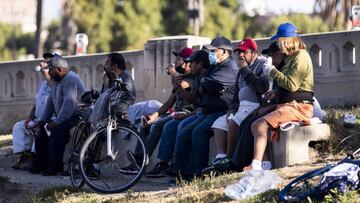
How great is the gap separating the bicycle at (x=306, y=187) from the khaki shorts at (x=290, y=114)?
4.82 ft

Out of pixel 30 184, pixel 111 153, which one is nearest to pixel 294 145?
pixel 111 153

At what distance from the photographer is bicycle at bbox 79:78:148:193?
38.2 feet

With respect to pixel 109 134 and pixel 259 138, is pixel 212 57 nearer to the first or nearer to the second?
pixel 109 134

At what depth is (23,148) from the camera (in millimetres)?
15047

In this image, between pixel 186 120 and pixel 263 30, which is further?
pixel 263 30

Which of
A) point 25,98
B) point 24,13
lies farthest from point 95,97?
point 24,13

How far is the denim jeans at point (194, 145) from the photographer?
11.9 metres

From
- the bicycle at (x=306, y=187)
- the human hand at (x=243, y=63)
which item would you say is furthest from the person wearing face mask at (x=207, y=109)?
the bicycle at (x=306, y=187)

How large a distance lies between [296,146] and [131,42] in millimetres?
39859

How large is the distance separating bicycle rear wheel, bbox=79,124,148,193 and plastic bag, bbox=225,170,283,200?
210 centimetres

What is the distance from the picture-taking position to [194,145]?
12.0m

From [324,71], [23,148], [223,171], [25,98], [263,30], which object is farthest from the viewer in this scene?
[263,30]

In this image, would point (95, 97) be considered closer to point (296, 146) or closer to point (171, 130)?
point (171, 130)

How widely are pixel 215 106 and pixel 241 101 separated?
0.58 m
